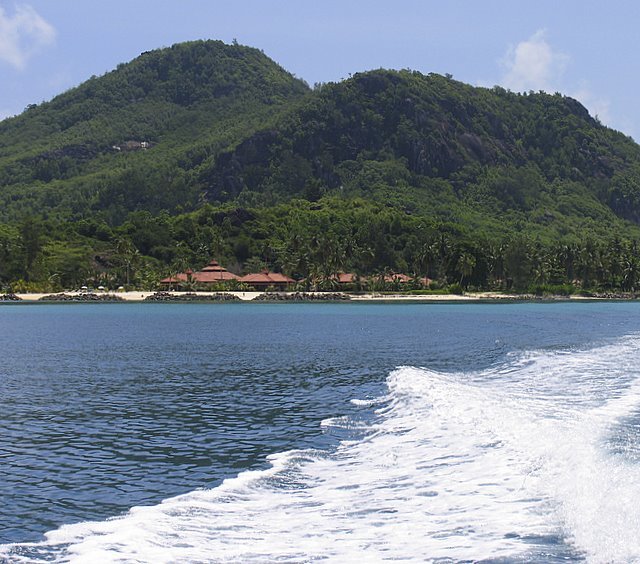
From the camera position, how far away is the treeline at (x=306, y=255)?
5674 inches

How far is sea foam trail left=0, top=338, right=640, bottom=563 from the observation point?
10969 millimetres

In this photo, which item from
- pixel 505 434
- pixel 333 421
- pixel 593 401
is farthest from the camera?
pixel 593 401

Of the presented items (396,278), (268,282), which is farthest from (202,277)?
(396,278)

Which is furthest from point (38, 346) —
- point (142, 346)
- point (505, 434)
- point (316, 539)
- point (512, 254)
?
point (512, 254)

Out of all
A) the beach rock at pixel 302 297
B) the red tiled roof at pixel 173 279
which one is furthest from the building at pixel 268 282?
the beach rock at pixel 302 297

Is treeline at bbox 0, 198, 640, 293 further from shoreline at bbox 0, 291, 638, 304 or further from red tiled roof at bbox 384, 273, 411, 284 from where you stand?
shoreline at bbox 0, 291, 638, 304

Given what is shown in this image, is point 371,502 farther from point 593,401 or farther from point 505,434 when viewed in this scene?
point 593,401

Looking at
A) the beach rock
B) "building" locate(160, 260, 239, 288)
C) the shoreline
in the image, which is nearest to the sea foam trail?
the shoreline

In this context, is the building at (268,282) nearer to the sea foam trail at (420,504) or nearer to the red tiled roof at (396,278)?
the red tiled roof at (396,278)

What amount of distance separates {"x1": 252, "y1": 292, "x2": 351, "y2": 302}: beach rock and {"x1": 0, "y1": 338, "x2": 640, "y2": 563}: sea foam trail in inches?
4304

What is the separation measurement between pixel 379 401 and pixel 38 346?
31260 millimetres

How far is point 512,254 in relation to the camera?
467 ft

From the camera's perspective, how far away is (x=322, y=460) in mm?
17094

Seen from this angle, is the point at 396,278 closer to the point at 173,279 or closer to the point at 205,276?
the point at 205,276
